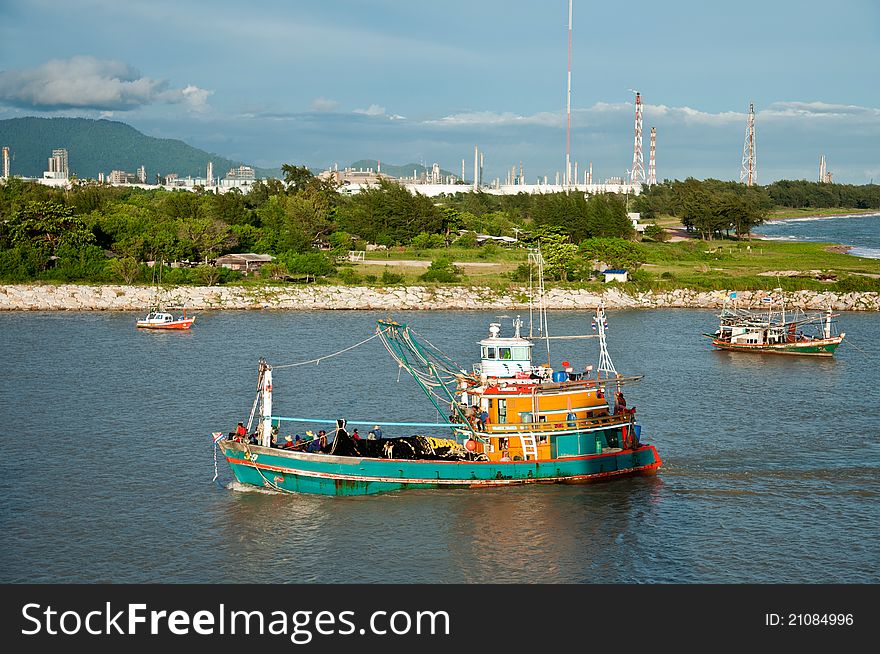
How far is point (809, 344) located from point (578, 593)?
3992cm

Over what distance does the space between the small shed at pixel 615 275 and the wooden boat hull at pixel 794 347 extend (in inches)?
1035

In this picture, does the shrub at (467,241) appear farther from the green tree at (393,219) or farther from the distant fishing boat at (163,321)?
the distant fishing boat at (163,321)

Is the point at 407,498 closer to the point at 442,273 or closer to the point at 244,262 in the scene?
the point at 442,273

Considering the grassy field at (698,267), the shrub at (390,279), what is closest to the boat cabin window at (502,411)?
the grassy field at (698,267)

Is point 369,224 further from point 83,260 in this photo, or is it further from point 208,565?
A: point 208,565

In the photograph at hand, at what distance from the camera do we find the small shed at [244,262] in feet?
302

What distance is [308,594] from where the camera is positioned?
24656mm

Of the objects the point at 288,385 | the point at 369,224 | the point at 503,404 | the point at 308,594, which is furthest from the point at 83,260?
the point at 308,594

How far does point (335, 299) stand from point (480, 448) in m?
49.4

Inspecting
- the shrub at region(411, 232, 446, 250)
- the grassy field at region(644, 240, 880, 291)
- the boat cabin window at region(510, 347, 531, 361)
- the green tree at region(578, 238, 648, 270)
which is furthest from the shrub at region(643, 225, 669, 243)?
the boat cabin window at region(510, 347, 531, 361)

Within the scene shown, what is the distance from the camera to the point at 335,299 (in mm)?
80875

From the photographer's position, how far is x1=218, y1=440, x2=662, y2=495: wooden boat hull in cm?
3133

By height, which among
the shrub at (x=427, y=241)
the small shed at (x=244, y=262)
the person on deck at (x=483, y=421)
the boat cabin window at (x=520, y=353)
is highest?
the shrub at (x=427, y=241)

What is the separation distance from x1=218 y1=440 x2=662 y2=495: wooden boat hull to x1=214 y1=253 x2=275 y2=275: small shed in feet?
202
